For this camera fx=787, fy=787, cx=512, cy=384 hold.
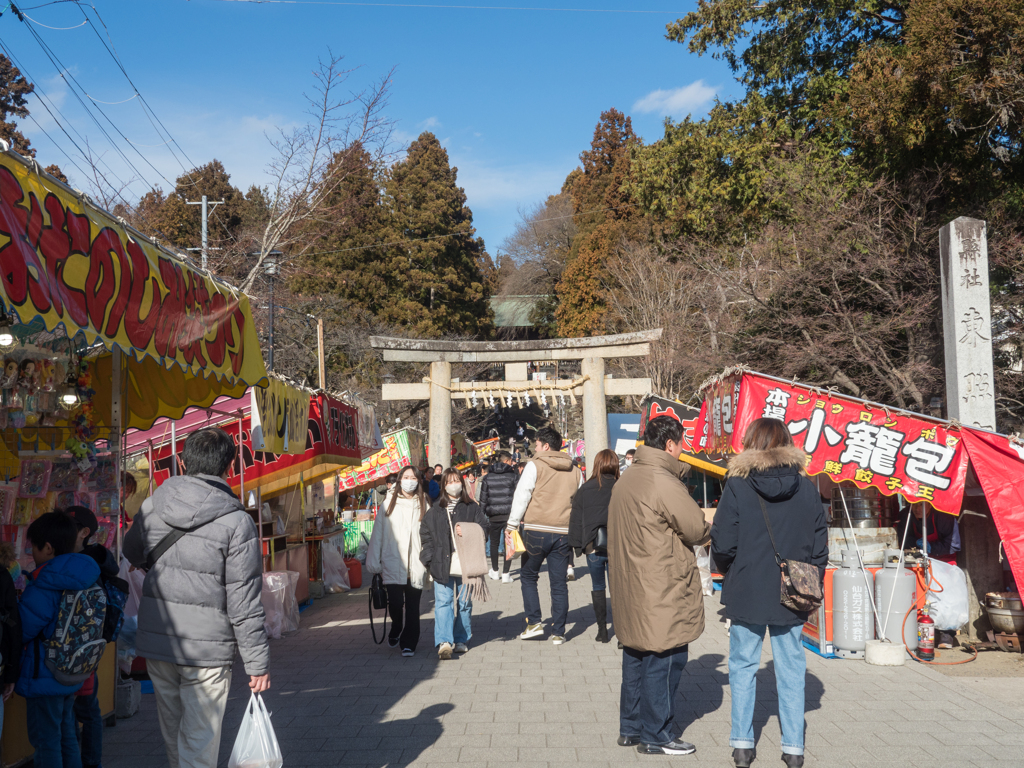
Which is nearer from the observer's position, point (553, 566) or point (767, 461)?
point (767, 461)

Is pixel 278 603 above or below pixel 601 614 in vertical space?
above

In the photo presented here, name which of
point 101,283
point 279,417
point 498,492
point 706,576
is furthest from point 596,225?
point 101,283

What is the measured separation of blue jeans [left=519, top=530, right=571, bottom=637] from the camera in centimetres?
774

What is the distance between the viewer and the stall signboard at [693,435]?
420 inches

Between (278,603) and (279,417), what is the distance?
1.98 meters

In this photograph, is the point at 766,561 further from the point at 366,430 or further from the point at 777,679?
the point at 366,430

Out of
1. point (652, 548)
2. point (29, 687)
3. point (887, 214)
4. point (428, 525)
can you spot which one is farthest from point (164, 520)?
point (887, 214)

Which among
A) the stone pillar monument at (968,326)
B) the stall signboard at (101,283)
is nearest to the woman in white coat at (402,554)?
the stall signboard at (101,283)

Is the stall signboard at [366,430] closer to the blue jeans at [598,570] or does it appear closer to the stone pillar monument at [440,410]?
the stone pillar monument at [440,410]

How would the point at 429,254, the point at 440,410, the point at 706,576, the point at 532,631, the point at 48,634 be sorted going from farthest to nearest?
the point at 429,254 → the point at 440,410 → the point at 706,576 → the point at 532,631 → the point at 48,634

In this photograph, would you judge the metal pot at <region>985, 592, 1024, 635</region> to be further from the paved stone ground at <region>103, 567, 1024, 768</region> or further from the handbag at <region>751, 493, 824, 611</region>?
the handbag at <region>751, 493, 824, 611</region>

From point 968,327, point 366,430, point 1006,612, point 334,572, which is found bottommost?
point 334,572

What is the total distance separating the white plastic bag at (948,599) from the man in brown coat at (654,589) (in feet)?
12.8

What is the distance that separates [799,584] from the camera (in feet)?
→ 14.0
